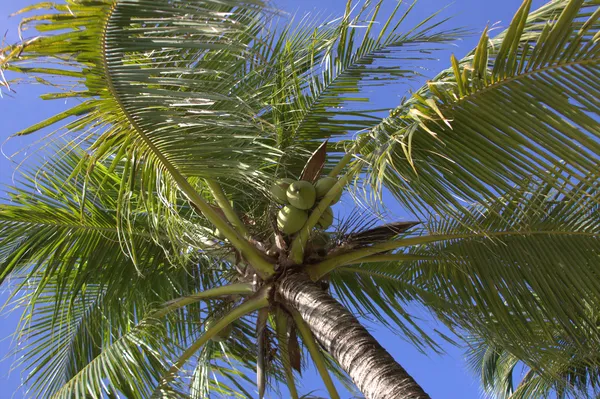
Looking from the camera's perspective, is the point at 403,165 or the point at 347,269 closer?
the point at 403,165

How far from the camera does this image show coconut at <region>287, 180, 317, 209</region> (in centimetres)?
356

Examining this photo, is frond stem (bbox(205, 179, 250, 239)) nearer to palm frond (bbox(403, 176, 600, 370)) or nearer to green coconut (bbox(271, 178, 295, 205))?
green coconut (bbox(271, 178, 295, 205))

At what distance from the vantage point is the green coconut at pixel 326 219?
12.3 feet

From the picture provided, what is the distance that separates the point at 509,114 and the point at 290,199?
121cm

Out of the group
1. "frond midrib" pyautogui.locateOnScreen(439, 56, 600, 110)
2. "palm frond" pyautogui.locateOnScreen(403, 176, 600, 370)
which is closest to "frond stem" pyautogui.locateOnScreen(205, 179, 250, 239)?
"palm frond" pyautogui.locateOnScreen(403, 176, 600, 370)

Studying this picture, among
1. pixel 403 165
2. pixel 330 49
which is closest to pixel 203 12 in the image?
pixel 403 165

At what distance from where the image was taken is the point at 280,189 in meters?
3.60

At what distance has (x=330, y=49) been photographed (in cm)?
439

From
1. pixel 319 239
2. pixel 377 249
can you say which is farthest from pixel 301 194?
pixel 377 249

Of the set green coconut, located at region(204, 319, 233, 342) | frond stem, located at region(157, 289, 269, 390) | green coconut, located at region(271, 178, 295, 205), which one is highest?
green coconut, located at region(271, 178, 295, 205)

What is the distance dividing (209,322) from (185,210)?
0.99 meters

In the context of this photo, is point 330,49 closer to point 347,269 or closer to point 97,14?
point 347,269

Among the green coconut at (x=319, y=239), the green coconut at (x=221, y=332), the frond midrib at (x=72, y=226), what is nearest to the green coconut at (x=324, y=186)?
the green coconut at (x=319, y=239)

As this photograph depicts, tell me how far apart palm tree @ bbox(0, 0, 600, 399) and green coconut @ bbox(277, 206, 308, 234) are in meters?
0.03
